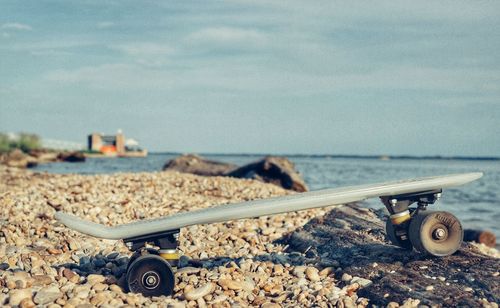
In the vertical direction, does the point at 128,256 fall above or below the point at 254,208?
below

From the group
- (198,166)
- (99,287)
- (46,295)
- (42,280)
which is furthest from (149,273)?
(198,166)

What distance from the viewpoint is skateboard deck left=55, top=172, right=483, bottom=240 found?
14.9 ft

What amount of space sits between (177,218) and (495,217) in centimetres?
1237

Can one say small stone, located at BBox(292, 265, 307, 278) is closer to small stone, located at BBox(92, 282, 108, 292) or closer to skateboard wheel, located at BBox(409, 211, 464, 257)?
skateboard wheel, located at BBox(409, 211, 464, 257)

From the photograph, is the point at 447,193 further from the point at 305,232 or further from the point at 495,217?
the point at 305,232

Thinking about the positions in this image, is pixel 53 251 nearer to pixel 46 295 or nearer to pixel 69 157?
pixel 46 295

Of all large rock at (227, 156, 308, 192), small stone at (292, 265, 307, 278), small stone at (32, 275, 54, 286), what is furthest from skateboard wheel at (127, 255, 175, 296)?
large rock at (227, 156, 308, 192)

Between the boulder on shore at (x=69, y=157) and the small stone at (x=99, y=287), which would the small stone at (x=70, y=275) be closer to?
the small stone at (x=99, y=287)

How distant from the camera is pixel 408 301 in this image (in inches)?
169

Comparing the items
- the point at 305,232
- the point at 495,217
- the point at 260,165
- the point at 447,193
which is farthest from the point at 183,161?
the point at 305,232

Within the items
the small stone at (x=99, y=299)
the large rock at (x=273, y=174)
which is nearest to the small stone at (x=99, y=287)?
the small stone at (x=99, y=299)

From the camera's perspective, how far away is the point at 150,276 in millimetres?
4469

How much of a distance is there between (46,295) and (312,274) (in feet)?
7.20

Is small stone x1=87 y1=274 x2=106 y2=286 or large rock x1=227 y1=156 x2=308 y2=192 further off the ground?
large rock x1=227 y1=156 x2=308 y2=192
